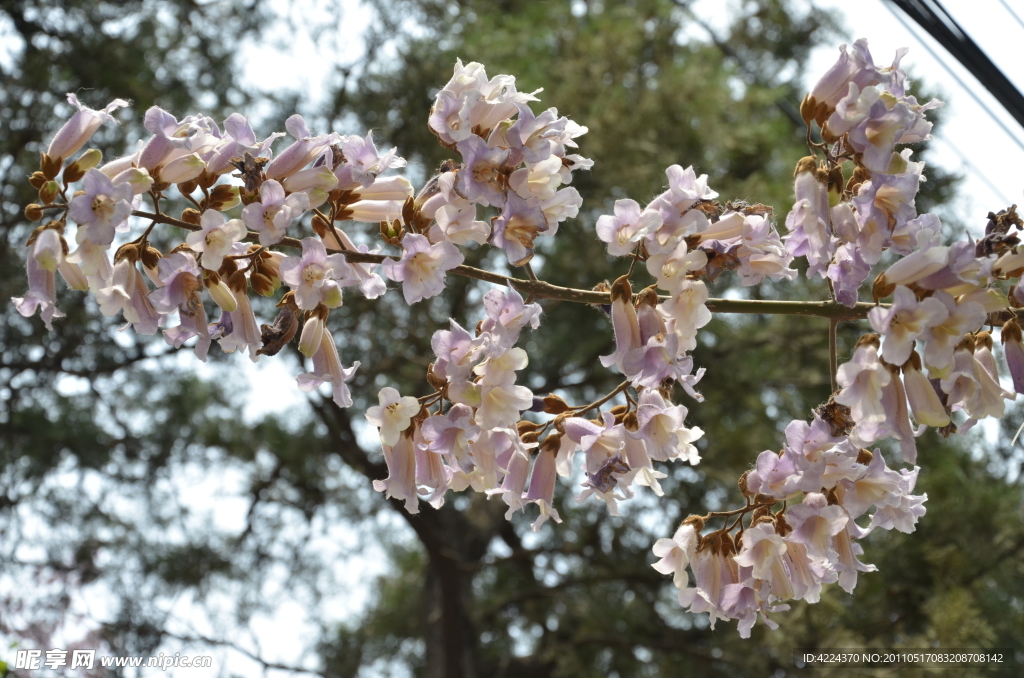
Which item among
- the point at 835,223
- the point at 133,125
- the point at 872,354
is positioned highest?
the point at 133,125

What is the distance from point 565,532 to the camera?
5160 mm

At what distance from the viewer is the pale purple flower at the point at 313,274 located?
92 centimetres

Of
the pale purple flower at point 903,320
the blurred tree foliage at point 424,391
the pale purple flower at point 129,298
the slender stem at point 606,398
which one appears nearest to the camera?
the pale purple flower at point 903,320

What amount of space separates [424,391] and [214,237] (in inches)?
127

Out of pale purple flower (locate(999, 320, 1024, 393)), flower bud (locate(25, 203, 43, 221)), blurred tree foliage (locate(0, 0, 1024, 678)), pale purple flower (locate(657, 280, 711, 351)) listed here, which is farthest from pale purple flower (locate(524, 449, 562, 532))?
blurred tree foliage (locate(0, 0, 1024, 678))

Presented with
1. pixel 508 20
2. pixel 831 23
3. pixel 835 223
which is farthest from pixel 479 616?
pixel 831 23

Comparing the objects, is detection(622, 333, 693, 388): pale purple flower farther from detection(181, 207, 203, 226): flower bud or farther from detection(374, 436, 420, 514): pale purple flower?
detection(181, 207, 203, 226): flower bud

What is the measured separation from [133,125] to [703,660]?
12.1 feet

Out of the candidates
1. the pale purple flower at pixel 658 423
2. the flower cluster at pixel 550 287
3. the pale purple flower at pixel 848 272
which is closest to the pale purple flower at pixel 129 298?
the flower cluster at pixel 550 287

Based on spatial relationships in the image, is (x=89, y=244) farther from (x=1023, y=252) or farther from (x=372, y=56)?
(x=372, y=56)

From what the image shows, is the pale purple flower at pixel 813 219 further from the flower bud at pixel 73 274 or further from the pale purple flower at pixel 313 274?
the flower bud at pixel 73 274

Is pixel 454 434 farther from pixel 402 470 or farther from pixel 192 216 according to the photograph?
pixel 192 216

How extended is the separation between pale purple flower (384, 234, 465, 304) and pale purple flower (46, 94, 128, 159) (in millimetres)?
384

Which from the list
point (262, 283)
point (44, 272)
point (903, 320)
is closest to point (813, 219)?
point (903, 320)
